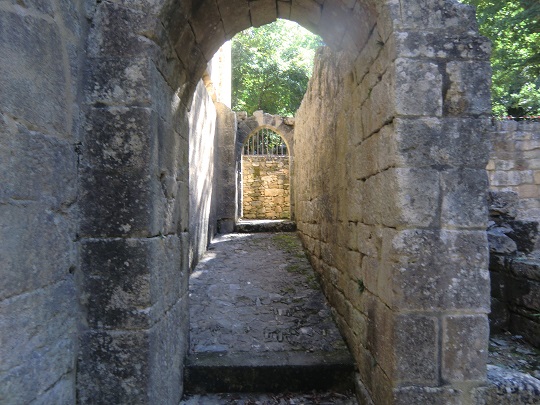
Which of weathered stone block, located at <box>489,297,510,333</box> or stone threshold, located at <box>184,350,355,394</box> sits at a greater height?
weathered stone block, located at <box>489,297,510,333</box>

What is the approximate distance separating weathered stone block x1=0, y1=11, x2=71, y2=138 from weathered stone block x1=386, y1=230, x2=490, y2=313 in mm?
1957

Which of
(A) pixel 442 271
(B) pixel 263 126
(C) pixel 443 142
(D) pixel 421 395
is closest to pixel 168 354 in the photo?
(D) pixel 421 395

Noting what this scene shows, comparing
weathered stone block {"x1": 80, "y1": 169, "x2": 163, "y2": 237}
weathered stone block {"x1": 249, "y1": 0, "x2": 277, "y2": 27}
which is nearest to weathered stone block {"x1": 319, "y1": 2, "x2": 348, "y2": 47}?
weathered stone block {"x1": 249, "y1": 0, "x2": 277, "y2": 27}

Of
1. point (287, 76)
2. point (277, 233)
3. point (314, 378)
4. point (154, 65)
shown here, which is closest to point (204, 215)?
point (277, 233)

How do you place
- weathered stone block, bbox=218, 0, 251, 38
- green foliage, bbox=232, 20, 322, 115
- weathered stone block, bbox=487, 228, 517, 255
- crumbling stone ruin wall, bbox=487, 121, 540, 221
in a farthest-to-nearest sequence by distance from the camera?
1. green foliage, bbox=232, 20, 322, 115
2. crumbling stone ruin wall, bbox=487, 121, 540, 221
3. weathered stone block, bbox=487, 228, 517, 255
4. weathered stone block, bbox=218, 0, 251, 38

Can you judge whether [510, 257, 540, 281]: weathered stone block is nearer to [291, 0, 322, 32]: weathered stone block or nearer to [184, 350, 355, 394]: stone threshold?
[184, 350, 355, 394]: stone threshold

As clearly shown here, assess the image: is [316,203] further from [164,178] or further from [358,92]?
[164,178]

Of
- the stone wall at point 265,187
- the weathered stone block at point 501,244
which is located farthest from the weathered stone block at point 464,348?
the stone wall at point 265,187

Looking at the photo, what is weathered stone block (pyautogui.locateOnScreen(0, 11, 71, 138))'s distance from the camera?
148 centimetres

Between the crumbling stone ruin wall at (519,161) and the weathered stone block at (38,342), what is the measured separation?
27.9 ft

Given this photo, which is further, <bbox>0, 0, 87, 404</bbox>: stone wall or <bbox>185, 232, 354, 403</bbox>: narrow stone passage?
<bbox>185, 232, 354, 403</bbox>: narrow stone passage

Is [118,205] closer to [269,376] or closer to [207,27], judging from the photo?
[207,27]

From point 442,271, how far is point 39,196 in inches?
83.5

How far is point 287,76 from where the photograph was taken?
1861 centimetres
